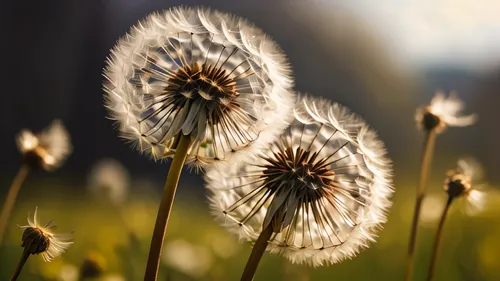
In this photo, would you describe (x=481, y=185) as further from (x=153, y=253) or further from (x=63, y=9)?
(x=63, y=9)

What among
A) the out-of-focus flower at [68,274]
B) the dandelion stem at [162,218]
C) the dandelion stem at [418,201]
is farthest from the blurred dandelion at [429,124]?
the out-of-focus flower at [68,274]

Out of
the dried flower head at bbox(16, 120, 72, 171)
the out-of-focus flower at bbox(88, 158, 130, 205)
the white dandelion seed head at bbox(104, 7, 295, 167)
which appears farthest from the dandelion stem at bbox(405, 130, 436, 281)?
the out-of-focus flower at bbox(88, 158, 130, 205)

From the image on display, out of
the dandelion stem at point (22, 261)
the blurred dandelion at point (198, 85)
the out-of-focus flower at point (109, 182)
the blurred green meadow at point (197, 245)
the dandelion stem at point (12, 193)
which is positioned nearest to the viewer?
the dandelion stem at point (22, 261)

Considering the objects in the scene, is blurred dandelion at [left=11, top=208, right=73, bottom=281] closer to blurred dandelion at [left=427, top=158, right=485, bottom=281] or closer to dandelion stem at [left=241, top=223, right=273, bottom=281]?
dandelion stem at [left=241, top=223, right=273, bottom=281]

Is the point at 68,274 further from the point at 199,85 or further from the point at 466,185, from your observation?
the point at 466,185

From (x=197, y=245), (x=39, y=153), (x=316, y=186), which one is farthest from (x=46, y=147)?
(x=197, y=245)

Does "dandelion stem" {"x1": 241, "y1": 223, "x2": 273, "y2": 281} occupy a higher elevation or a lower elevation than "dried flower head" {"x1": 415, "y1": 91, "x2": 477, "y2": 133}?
lower

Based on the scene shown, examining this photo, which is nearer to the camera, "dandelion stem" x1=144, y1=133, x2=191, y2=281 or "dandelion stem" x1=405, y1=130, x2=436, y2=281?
"dandelion stem" x1=144, y1=133, x2=191, y2=281

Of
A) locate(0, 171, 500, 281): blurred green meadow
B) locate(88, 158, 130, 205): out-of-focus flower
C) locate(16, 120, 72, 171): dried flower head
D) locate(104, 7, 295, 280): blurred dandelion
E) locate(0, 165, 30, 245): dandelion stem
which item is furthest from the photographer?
locate(88, 158, 130, 205): out-of-focus flower

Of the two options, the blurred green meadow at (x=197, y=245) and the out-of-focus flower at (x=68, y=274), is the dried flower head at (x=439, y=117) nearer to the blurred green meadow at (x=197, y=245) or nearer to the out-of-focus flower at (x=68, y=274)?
the blurred green meadow at (x=197, y=245)
